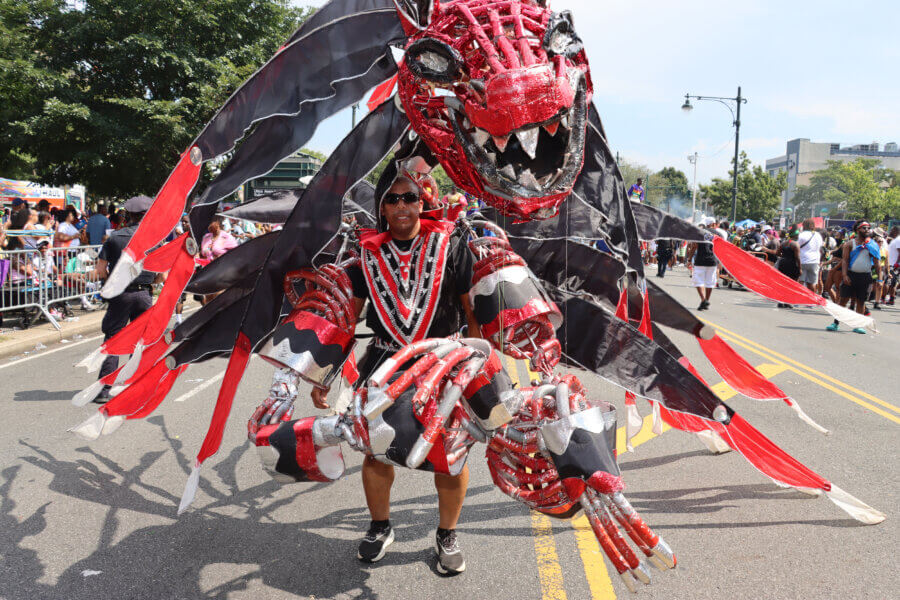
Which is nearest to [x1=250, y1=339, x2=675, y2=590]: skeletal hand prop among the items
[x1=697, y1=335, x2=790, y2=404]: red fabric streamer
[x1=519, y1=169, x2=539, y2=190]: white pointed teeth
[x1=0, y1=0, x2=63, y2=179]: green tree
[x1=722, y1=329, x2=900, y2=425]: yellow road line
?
[x1=519, y1=169, x2=539, y2=190]: white pointed teeth

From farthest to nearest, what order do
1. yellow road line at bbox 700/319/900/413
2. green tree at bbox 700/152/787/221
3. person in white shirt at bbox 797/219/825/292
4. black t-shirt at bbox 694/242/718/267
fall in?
green tree at bbox 700/152/787/221
person in white shirt at bbox 797/219/825/292
black t-shirt at bbox 694/242/718/267
yellow road line at bbox 700/319/900/413

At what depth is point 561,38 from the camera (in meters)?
1.96

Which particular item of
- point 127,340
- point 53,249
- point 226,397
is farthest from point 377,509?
point 53,249

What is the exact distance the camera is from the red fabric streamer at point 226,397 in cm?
256

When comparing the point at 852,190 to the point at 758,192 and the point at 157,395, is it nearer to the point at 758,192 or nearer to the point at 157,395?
the point at 758,192

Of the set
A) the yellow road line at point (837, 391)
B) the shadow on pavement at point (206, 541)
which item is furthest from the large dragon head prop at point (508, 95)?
the yellow road line at point (837, 391)

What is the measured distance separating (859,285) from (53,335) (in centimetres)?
1372

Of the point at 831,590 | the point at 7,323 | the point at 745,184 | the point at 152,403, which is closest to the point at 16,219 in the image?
the point at 7,323

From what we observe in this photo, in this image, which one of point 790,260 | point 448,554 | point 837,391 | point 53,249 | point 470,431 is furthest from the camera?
point 790,260

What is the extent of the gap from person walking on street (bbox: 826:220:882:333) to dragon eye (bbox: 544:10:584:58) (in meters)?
11.4

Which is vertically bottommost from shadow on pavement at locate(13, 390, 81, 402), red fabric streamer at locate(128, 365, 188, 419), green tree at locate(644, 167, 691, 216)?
shadow on pavement at locate(13, 390, 81, 402)

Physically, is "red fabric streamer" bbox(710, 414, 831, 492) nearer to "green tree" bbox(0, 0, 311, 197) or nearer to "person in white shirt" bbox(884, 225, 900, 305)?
"person in white shirt" bbox(884, 225, 900, 305)

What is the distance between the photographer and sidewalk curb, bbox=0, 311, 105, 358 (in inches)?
332

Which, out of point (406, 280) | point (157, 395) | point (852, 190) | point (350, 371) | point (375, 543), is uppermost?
point (852, 190)
